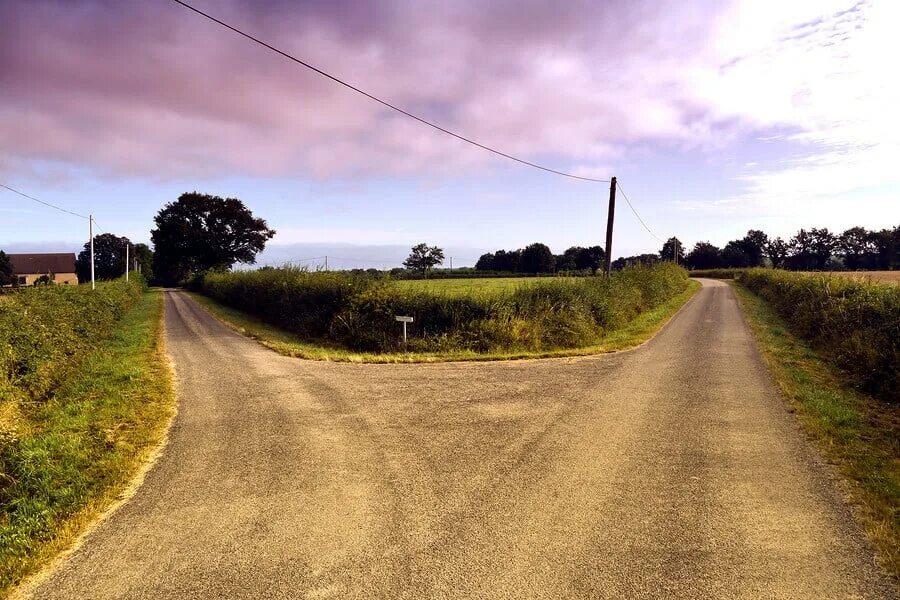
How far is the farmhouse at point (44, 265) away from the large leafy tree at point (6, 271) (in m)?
2.80

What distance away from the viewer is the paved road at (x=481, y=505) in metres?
3.12

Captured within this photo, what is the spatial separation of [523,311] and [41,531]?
11670 mm

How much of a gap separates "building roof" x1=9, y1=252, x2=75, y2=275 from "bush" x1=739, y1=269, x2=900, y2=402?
104 meters

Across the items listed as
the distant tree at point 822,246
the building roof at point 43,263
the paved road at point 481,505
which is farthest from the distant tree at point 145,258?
the distant tree at point 822,246

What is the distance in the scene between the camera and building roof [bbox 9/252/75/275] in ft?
274

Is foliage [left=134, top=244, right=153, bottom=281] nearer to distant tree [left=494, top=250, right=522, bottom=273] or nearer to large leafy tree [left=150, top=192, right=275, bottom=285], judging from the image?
large leafy tree [left=150, top=192, right=275, bottom=285]

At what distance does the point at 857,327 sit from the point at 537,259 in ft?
307

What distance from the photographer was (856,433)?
611 centimetres

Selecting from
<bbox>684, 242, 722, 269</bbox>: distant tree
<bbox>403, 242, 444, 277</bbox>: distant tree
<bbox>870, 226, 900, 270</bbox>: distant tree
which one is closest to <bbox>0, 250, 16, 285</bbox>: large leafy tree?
<bbox>403, 242, 444, 277</bbox>: distant tree

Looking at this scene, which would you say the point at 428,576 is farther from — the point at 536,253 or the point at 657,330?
the point at 536,253

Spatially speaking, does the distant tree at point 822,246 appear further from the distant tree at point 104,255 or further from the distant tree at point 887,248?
the distant tree at point 104,255

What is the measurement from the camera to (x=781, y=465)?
505 centimetres

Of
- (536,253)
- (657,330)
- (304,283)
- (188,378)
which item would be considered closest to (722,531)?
(188,378)

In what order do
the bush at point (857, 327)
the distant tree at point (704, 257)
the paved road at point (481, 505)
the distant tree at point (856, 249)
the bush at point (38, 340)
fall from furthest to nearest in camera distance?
the distant tree at point (704, 257) < the distant tree at point (856, 249) < the bush at point (857, 327) < the bush at point (38, 340) < the paved road at point (481, 505)
